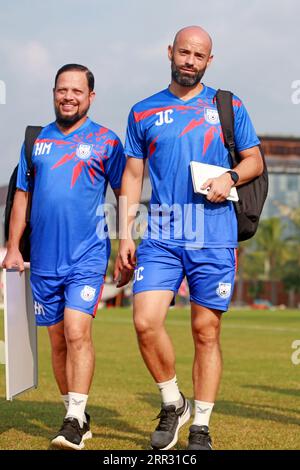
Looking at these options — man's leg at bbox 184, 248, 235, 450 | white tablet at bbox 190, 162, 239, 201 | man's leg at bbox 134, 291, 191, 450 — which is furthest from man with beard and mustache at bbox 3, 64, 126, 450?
white tablet at bbox 190, 162, 239, 201

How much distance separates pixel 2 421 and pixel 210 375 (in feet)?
8.85

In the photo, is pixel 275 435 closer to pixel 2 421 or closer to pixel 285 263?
pixel 2 421

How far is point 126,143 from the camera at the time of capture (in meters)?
7.02

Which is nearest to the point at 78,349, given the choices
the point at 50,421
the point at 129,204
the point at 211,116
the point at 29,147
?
the point at 129,204

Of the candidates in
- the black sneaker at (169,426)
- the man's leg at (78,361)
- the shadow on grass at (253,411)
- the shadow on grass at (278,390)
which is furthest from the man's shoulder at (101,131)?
the shadow on grass at (278,390)

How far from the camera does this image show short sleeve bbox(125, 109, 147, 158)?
693 cm

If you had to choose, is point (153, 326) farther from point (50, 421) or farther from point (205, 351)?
point (50, 421)

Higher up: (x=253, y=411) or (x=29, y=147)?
(x=29, y=147)

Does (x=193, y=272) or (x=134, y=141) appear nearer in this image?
(x=193, y=272)

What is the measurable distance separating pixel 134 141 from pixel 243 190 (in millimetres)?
825

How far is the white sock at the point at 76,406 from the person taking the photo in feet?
23.4

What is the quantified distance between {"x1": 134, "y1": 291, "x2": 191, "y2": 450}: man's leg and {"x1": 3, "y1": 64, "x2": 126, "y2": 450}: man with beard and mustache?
57 centimetres

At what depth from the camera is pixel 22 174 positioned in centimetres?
756

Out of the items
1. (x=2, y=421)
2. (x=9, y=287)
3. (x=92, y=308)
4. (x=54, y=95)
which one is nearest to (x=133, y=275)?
(x=92, y=308)
